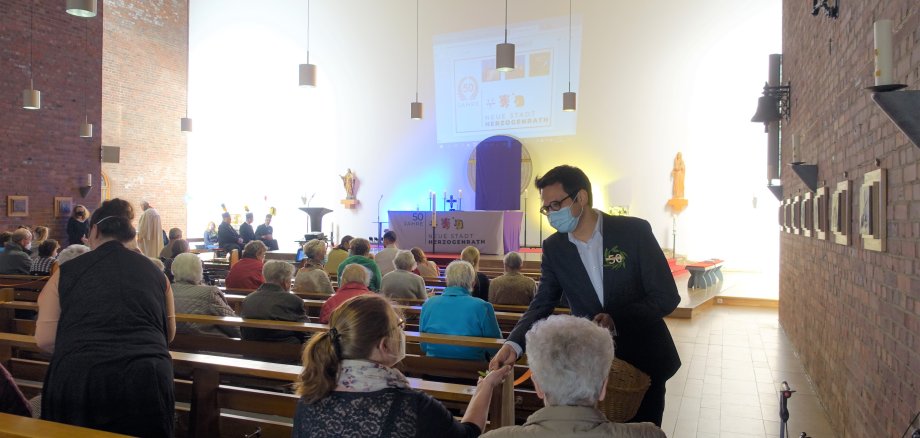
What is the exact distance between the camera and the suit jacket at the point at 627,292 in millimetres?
2172

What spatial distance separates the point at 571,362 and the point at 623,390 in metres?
0.53

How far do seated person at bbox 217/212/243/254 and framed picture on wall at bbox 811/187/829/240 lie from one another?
9.42 meters

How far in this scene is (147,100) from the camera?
1530 centimetres

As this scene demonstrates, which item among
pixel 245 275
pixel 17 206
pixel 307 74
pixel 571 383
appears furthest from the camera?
pixel 17 206

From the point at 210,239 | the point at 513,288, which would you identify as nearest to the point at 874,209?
the point at 513,288

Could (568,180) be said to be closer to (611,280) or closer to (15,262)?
(611,280)

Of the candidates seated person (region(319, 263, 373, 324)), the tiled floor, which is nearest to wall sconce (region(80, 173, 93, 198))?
seated person (region(319, 263, 373, 324))

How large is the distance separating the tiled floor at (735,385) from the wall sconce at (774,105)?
233cm

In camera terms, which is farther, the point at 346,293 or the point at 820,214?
the point at 820,214

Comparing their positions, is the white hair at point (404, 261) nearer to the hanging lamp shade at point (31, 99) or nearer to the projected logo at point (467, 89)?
the hanging lamp shade at point (31, 99)

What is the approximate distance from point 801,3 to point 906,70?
402 centimetres

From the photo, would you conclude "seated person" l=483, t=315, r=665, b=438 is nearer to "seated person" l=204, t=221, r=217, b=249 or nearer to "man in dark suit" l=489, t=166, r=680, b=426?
"man in dark suit" l=489, t=166, r=680, b=426

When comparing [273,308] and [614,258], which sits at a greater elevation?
[614,258]

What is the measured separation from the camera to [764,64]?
11883 mm
